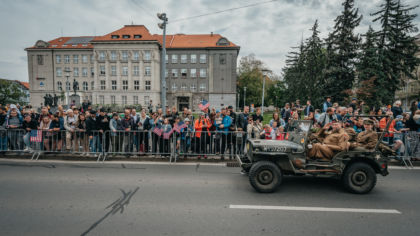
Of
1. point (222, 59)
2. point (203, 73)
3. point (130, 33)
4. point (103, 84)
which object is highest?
point (130, 33)

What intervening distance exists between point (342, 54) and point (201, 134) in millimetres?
25990

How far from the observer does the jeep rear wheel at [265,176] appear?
519cm

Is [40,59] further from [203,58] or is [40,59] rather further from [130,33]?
[203,58]

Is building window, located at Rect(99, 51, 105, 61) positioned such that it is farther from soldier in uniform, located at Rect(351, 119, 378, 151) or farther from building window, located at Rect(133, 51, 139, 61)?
soldier in uniform, located at Rect(351, 119, 378, 151)

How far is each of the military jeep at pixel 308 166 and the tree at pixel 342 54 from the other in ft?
79.1

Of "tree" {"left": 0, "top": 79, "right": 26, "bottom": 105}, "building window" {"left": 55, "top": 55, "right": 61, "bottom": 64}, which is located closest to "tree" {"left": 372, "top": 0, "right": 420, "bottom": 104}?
"building window" {"left": 55, "top": 55, "right": 61, "bottom": 64}

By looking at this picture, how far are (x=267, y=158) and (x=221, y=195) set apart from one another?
1.45m

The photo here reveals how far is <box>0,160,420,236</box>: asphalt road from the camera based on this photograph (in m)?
3.61

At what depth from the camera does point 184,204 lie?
454cm

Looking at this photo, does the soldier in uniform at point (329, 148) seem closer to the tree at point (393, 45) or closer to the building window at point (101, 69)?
the tree at point (393, 45)

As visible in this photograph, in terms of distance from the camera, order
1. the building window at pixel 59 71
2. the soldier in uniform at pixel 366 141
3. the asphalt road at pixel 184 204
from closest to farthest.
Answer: the asphalt road at pixel 184 204 < the soldier in uniform at pixel 366 141 < the building window at pixel 59 71

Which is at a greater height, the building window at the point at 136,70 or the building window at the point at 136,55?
the building window at the point at 136,55

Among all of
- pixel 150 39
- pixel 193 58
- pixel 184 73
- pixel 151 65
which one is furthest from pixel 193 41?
pixel 151 65

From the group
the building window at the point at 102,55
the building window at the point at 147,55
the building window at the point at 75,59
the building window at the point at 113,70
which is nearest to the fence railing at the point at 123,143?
the building window at the point at 147,55
